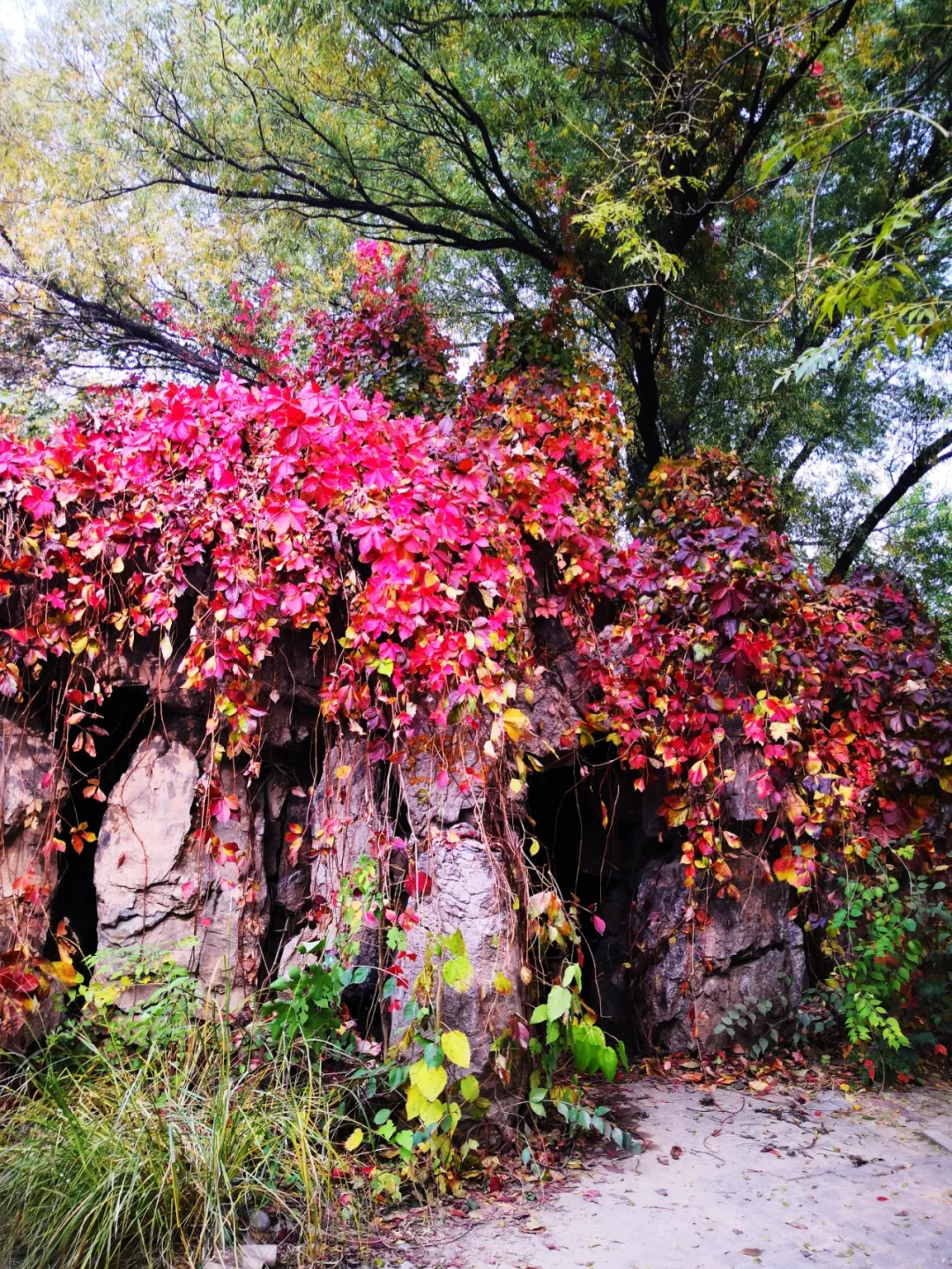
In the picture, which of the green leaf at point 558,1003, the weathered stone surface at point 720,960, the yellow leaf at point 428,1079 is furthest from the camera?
the weathered stone surface at point 720,960

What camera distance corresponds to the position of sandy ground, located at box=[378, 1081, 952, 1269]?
8.33 feet

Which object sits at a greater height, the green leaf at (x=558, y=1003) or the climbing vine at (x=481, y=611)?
the climbing vine at (x=481, y=611)

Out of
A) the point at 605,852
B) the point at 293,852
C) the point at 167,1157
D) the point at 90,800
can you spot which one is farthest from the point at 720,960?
the point at 90,800

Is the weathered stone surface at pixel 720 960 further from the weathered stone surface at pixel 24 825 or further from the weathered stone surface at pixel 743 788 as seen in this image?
the weathered stone surface at pixel 24 825

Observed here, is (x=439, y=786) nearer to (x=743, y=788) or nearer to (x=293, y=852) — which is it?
(x=293, y=852)

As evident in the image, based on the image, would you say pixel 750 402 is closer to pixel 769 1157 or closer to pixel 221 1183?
pixel 769 1157

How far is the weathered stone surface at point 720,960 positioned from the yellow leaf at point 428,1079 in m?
1.69

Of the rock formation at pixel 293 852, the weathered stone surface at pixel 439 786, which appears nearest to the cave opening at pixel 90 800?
the rock formation at pixel 293 852

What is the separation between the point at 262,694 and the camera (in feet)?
11.5

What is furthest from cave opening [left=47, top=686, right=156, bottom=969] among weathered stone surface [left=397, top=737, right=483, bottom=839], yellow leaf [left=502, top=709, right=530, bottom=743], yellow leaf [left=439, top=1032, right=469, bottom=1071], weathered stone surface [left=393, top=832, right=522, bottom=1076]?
yellow leaf [left=439, top=1032, right=469, bottom=1071]

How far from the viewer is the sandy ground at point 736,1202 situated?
2.54 meters

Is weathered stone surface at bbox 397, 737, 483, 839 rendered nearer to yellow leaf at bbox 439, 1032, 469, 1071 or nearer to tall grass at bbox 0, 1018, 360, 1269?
yellow leaf at bbox 439, 1032, 469, 1071

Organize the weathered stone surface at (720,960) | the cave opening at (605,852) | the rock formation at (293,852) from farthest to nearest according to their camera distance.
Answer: the cave opening at (605,852), the weathered stone surface at (720,960), the rock formation at (293,852)

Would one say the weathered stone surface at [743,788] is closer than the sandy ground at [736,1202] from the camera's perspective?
No
